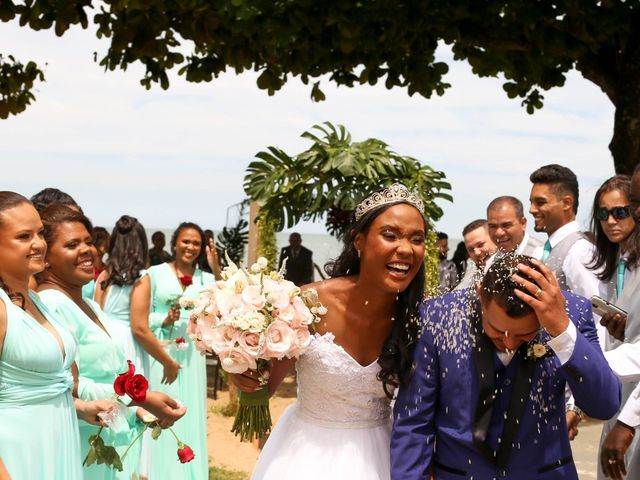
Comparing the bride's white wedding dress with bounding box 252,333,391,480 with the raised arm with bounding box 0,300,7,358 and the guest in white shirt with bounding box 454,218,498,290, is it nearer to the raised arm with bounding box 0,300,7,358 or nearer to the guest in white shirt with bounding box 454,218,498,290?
the raised arm with bounding box 0,300,7,358

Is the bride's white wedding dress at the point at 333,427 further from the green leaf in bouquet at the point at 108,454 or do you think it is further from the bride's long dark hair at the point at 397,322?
the green leaf in bouquet at the point at 108,454

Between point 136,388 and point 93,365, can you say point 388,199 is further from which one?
point 93,365

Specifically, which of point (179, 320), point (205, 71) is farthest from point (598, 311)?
point (205, 71)

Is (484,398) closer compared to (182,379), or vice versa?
(484,398)

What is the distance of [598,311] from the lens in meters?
4.68

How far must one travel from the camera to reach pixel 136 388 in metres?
4.11

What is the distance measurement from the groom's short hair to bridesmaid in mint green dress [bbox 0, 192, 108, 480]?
6.83 feet

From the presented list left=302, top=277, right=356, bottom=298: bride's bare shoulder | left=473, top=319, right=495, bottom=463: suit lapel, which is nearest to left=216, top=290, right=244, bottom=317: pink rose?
left=302, top=277, right=356, bottom=298: bride's bare shoulder

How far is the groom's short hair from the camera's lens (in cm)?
304

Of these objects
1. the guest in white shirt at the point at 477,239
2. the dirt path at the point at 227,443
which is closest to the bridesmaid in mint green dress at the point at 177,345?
the dirt path at the point at 227,443

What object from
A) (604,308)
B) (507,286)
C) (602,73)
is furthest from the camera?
(602,73)

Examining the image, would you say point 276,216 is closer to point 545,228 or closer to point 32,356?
point 545,228

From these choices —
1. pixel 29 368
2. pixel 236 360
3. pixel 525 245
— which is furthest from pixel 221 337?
pixel 525 245

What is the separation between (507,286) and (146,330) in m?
4.90
